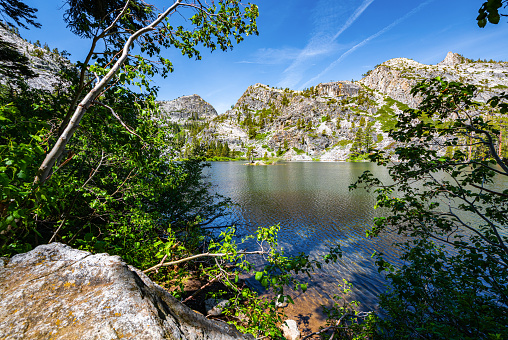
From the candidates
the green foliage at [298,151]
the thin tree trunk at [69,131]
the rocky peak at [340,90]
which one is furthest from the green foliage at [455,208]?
the rocky peak at [340,90]

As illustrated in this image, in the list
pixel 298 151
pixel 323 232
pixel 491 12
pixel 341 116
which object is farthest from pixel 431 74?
pixel 491 12

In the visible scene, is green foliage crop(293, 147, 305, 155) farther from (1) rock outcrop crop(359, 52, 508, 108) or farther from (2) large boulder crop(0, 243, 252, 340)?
(2) large boulder crop(0, 243, 252, 340)

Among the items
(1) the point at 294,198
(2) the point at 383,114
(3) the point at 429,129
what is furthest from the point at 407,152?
(2) the point at 383,114

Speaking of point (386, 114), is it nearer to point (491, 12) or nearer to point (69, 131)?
point (491, 12)

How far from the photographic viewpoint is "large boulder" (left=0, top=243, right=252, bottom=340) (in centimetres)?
151

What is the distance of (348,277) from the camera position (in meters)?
11.1

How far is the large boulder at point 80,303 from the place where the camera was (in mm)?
1509

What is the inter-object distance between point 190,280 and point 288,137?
15696cm

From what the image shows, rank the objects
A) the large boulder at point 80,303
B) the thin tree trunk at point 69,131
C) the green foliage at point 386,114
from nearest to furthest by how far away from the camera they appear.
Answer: the large boulder at point 80,303 → the thin tree trunk at point 69,131 → the green foliage at point 386,114

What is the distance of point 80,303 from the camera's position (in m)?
1.75

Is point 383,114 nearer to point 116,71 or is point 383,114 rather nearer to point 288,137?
point 288,137

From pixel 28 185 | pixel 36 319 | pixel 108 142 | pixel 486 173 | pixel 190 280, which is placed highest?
pixel 108 142

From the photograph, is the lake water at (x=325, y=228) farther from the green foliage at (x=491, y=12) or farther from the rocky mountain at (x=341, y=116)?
the rocky mountain at (x=341, y=116)

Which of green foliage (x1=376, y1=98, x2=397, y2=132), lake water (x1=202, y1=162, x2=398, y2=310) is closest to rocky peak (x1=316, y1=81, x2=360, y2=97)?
green foliage (x1=376, y1=98, x2=397, y2=132)
